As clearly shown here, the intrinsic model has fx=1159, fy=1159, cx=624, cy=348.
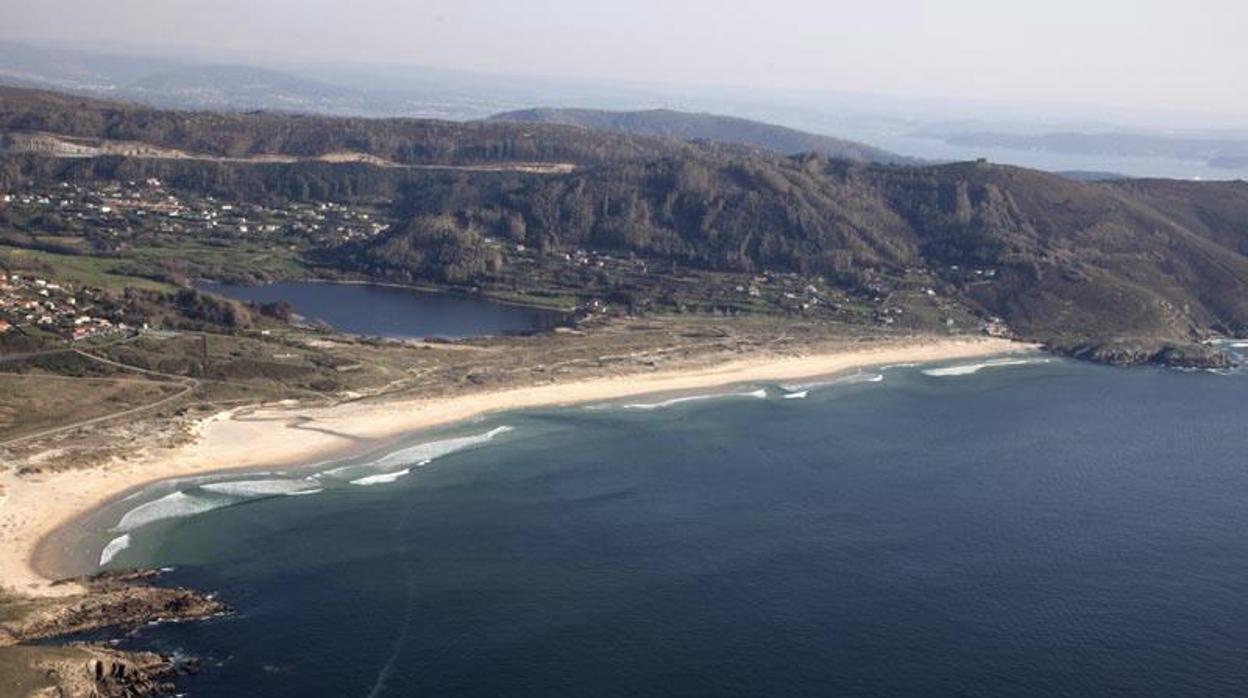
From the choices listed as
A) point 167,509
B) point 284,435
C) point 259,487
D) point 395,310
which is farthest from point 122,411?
point 395,310

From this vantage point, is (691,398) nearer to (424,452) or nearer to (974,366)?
(424,452)

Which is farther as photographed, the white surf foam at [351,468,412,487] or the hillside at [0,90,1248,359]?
the hillside at [0,90,1248,359]

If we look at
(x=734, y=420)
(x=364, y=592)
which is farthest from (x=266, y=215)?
(x=364, y=592)

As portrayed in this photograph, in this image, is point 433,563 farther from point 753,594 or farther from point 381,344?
point 381,344

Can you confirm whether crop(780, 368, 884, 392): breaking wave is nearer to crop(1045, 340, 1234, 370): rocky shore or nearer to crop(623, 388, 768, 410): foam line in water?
crop(623, 388, 768, 410): foam line in water

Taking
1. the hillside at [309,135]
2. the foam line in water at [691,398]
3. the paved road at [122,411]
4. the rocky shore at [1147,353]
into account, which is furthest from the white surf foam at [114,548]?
the hillside at [309,135]

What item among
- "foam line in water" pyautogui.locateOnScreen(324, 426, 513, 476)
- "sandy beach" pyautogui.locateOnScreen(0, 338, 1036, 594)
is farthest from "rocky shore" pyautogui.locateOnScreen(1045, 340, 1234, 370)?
"foam line in water" pyautogui.locateOnScreen(324, 426, 513, 476)

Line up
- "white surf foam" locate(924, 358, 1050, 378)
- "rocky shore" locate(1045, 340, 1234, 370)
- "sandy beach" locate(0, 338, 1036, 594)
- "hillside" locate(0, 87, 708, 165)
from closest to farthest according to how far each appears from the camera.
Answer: "sandy beach" locate(0, 338, 1036, 594), "white surf foam" locate(924, 358, 1050, 378), "rocky shore" locate(1045, 340, 1234, 370), "hillside" locate(0, 87, 708, 165)

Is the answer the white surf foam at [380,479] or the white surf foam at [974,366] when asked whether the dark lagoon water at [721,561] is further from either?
the white surf foam at [974,366]
